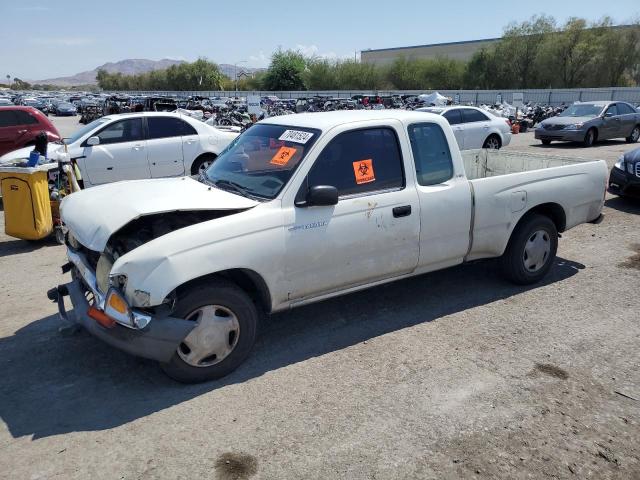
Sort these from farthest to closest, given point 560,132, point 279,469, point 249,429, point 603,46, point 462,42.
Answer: point 462,42 < point 603,46 < point 560,132 < point 249,429 < point 279,469

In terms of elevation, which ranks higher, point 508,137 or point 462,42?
point 462,42

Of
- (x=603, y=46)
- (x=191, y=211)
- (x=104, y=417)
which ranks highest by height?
(x=603, y=46)

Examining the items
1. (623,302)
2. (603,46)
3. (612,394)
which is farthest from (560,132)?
(603,46)

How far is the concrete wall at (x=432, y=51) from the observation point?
Answer: 93.4m

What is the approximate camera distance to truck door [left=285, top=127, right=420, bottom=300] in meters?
3.97

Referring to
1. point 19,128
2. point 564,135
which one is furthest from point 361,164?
point 564,135

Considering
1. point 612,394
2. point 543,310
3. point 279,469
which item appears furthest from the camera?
point 543,310

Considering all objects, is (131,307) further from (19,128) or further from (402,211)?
(19,128)

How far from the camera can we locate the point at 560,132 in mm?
17531

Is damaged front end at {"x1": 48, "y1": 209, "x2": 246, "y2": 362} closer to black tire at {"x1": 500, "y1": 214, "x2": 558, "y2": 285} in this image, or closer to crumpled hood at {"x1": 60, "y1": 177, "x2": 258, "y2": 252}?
crumpled hood at {"x1": 60, "y1": 177, "x2": 258, "y2": 252}

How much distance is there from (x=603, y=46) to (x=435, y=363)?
223 feet

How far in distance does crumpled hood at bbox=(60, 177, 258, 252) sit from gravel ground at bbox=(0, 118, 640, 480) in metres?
1.04

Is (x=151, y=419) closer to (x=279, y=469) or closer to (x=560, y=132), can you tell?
(x=279, y=469)

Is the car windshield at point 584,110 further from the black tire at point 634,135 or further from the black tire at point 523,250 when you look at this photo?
the black tire at point 523,250
